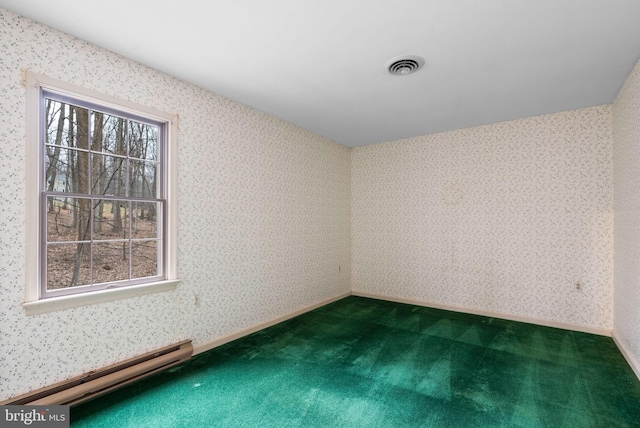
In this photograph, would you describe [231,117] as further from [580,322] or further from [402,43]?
[580,322]

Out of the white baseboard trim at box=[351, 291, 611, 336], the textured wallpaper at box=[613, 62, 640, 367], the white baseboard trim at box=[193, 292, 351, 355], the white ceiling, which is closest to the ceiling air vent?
Result: the white ceiling

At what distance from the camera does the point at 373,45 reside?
2.27 metres

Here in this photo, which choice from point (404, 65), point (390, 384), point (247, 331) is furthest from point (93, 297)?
point (404, 65)

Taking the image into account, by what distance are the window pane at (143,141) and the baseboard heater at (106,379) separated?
5.66ft

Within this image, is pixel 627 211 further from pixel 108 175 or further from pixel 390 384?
pixel 108 175

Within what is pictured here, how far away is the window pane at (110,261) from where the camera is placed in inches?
94.5

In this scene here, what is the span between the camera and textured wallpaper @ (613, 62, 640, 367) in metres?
2.59

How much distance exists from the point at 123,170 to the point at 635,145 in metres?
4.48

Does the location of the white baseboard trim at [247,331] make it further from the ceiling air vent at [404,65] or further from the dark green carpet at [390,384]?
the ceiling air vent at [404,65]

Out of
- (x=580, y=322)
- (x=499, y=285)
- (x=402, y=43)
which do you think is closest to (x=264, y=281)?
(x=402, y=43)

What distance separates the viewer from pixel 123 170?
2.56m

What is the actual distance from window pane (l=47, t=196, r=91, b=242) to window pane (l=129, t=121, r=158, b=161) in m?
0.59

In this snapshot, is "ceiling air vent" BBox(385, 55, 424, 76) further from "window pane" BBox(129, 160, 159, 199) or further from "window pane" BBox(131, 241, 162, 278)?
"window pane" BBox(131, 241, 162, 278)

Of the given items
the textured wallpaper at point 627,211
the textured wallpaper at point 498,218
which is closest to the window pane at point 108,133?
the textured wallpaper at point 498,218
